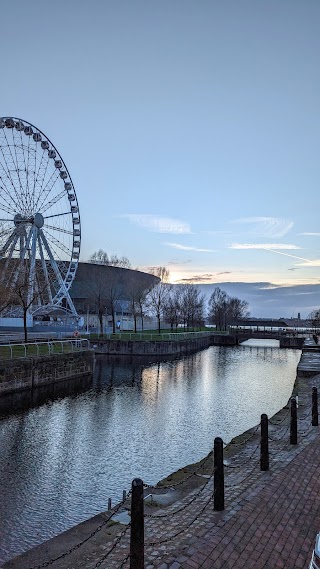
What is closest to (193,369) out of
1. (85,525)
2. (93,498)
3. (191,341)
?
(191,341)

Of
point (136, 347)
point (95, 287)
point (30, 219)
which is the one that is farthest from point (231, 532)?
point (95, 287)

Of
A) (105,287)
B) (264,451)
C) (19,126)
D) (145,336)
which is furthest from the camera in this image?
(105,287)

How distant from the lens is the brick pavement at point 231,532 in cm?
585

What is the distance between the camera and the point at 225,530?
6.54m

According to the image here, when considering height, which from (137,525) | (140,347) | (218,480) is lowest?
(140,347)

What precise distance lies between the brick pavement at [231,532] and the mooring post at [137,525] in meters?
0.38

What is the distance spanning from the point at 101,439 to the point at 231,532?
1056 centimetres

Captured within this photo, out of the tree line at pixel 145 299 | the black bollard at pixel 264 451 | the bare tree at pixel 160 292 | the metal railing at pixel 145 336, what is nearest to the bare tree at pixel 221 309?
the tree line at pixel 145 299

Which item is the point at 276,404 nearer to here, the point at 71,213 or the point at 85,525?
the point at 85,525

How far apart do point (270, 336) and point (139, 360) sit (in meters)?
45.5

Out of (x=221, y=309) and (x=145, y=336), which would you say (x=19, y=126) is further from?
(x=221, y=309)

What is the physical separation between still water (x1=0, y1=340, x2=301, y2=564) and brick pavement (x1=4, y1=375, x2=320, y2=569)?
6.49 feet

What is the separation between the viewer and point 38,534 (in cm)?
887

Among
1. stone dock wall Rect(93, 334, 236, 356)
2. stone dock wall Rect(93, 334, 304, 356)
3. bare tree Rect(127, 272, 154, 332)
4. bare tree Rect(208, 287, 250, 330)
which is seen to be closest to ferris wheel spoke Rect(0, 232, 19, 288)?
stone dock wall Rect(93, 334, 304, 356)
